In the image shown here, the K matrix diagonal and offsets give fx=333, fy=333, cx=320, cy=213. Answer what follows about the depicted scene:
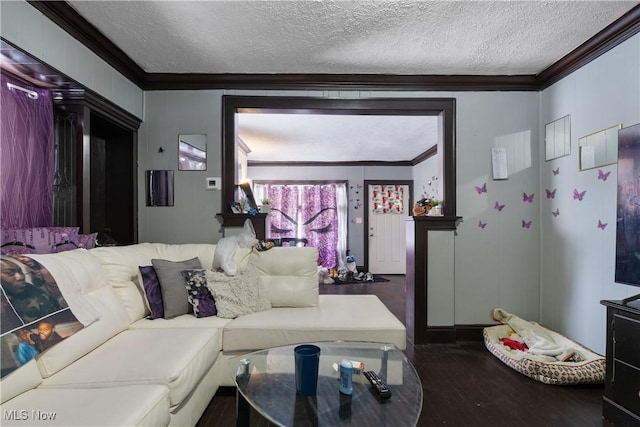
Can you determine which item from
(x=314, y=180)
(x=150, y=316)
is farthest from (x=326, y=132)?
(x=150, y=316)

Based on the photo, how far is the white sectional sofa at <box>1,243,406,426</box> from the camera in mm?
1243

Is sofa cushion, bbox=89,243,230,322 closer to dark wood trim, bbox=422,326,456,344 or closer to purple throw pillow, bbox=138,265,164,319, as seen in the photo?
purple throw pillow, bbox=138,265,164,319

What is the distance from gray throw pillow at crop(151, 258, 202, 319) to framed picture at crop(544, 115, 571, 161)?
3284mm

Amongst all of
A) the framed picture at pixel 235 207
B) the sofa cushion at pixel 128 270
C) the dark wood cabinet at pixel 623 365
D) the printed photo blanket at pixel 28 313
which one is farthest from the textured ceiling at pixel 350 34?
the dark wood cabinet at pixel 623 365

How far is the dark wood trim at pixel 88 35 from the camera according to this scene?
2.03 metres

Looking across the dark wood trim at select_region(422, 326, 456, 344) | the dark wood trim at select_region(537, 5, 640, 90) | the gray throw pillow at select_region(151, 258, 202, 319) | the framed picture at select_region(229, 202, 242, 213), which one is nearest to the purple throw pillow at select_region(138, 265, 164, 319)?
the gray throw pillow at select_region(151, 258, 202, 319)

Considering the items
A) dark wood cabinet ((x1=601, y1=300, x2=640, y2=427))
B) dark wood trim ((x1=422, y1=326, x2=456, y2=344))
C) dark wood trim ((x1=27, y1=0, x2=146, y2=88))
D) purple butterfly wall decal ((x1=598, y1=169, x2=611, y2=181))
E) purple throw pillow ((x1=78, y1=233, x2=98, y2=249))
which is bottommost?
dark wood trim ((x1=422, y1=326, x2=456, y2=344))

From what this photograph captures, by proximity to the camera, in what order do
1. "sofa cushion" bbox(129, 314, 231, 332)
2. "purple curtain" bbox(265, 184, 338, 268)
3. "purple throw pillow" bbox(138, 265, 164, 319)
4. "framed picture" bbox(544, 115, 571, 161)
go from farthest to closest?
1. "purple curtain" bbox(265, 184, 338, 268)
2. "framed picture" bbox(544, 115, 571, 161)
3. "purple throw pillow" bbox(138, 265, 164, 319)
4. "sofa cushion" bbox(129, 314, 231, 332)

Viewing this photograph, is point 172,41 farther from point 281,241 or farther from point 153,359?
point 281,241

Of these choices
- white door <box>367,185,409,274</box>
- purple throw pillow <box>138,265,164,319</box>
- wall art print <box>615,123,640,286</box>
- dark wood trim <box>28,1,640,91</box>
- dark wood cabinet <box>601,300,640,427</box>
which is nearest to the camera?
dark wood cabinet <box>601,300,640,427</box>

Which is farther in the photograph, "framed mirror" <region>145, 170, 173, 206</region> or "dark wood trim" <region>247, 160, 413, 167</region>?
"dark wood trim" <region>247, 160, 413, 167</region>

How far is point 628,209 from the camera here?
1.91 meters

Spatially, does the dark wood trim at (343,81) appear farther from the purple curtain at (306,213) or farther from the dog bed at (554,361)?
the purple curtain at (306,213)

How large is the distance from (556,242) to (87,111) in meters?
3.98
